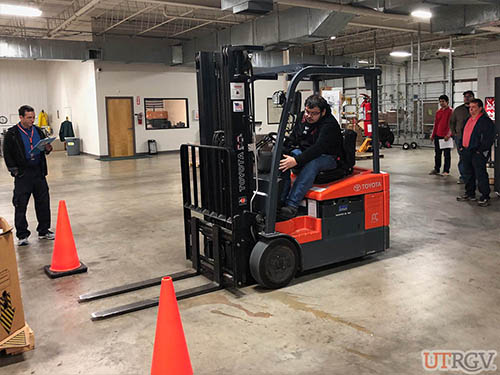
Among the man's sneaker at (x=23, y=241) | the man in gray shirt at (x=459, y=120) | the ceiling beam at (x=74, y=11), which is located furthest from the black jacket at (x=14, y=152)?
the man in gray shirt at (x=459, y=120)

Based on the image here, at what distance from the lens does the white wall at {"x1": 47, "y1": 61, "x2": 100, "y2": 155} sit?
18.8 m

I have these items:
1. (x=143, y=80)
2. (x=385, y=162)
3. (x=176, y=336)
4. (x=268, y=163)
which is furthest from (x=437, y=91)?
(x=176, y=336)

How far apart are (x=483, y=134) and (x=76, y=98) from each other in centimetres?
1700

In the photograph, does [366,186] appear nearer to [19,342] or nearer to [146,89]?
[19,342]

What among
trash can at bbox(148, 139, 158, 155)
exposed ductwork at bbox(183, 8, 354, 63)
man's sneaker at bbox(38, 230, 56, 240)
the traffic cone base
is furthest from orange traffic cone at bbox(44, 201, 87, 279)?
trash can at bbox(148, 139, 158, 155)

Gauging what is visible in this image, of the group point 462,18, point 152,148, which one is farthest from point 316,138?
point 152,148

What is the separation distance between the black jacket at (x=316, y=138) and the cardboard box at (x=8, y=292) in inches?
101

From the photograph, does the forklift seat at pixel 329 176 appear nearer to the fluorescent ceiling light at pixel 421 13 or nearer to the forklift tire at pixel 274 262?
the forklift tire at pixel 274 262

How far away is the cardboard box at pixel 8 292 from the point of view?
3.32 metres

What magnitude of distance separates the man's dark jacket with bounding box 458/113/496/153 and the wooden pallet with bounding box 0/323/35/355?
7044 millimetres

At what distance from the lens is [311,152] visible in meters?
4.66

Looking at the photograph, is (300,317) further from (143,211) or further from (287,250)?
(143,211)

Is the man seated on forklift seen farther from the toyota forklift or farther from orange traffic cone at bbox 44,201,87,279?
orange traffic cone at bbox 44,201,87,279

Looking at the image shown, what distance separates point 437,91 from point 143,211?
22772 millimetres
